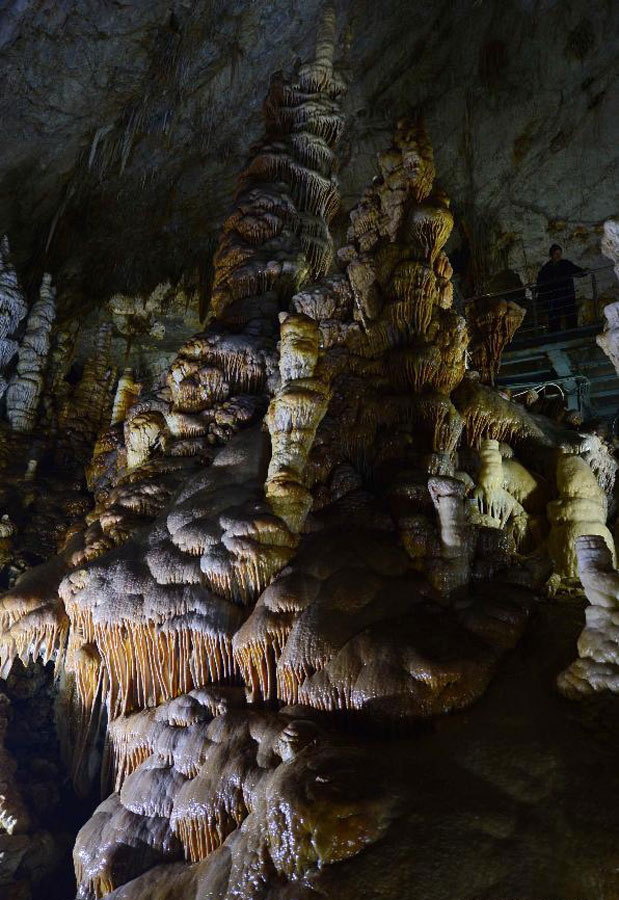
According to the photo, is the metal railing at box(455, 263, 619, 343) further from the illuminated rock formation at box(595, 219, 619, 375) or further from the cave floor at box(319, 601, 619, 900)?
the cave floor at box(319, 601, 619, 900)

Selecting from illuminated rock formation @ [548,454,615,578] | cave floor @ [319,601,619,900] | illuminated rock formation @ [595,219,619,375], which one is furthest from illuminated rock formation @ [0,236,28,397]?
cave floor @ [319,601,619,900]

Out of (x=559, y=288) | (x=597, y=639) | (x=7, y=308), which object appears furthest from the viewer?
(x=7, y=308)

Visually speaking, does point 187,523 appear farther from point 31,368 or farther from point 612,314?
point 31,368

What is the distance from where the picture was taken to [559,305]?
11727 mm

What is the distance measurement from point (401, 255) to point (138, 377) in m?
9.18

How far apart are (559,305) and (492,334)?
105 inches

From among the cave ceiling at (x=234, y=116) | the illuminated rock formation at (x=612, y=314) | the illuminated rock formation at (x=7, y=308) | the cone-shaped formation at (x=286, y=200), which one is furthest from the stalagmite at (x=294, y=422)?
the illuminated rock formation at (x=7, y=308)

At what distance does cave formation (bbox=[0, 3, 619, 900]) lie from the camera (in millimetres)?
3232

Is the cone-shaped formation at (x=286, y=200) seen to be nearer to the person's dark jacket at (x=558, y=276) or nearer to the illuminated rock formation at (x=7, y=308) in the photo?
the person's dark jacket at (x=558, y=276)

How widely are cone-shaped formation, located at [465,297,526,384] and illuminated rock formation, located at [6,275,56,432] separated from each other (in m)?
8.80

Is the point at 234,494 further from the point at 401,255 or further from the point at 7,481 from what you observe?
the point at 7,481

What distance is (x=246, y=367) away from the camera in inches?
311

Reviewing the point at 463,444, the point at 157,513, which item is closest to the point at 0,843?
the point at 157,513

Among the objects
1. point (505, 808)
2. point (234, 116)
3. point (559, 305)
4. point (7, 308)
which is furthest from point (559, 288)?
point (7, 308)
